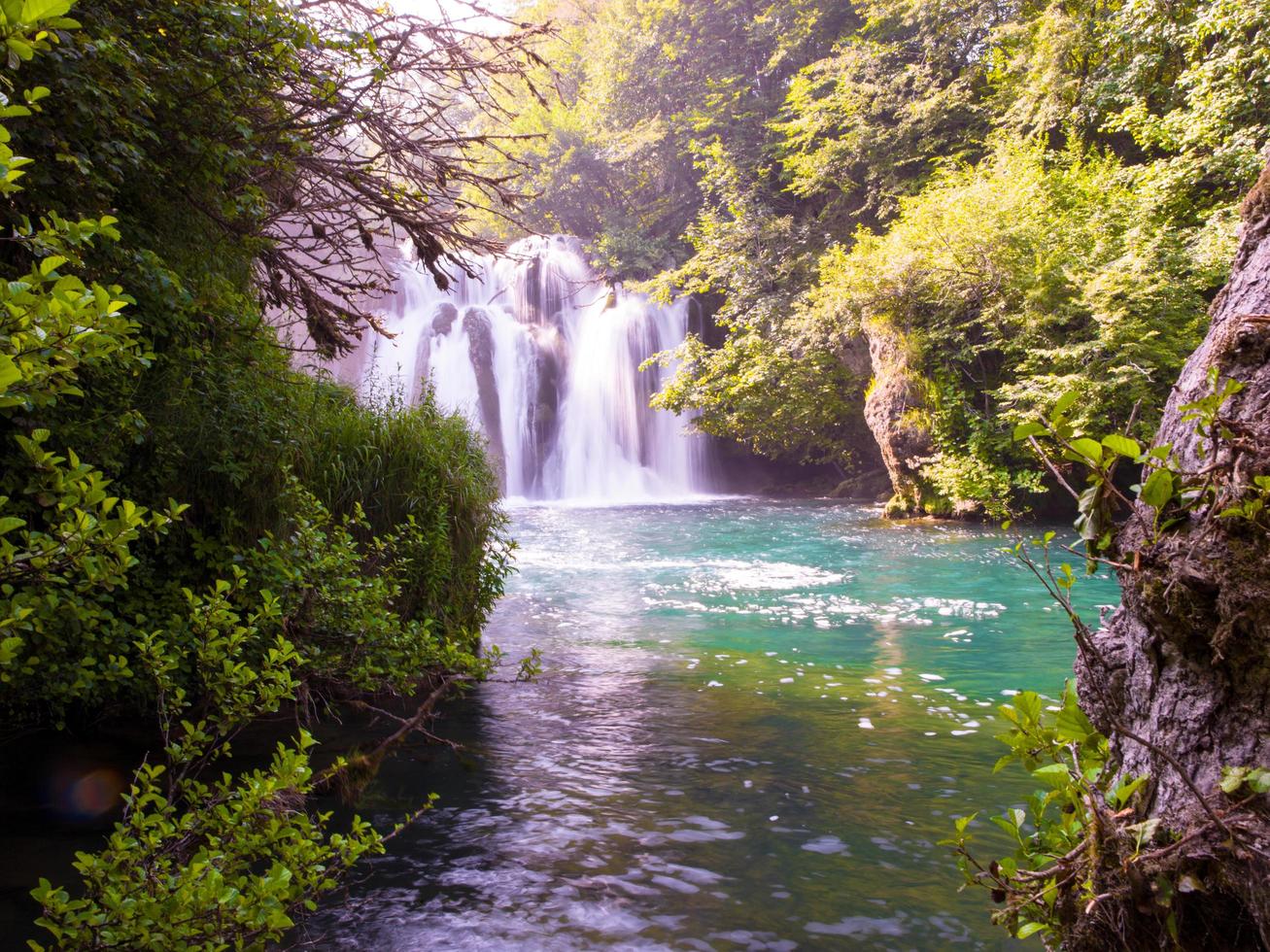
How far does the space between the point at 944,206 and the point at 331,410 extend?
15533 mm

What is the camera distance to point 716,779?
16.6 ft

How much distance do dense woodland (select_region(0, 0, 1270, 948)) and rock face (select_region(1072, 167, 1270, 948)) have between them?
1 cm

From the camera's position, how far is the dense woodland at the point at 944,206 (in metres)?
15.3

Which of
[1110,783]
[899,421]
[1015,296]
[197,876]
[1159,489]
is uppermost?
[1015,296]

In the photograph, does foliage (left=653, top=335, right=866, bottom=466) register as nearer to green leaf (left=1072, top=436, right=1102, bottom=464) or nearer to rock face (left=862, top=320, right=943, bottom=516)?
rock face (left=862, top=320, right=943, bottom=516)

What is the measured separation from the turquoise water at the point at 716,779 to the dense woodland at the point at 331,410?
56 centimetres

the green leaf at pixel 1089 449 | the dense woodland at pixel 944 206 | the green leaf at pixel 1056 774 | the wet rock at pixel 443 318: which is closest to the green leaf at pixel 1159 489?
the green leaf at pixel 1089 449

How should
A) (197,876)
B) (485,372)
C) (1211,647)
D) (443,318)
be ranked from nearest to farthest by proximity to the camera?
(1211,647)
(197,876)
(485,372)
(443,318)

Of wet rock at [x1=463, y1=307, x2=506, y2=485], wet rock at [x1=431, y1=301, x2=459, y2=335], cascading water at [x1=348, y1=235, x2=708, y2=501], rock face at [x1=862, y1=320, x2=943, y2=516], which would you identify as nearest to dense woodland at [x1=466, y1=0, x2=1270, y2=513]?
rock face at [x1=862, y1=320, x2=943, y2=516]

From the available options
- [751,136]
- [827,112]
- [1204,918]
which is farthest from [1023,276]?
[1204,918]

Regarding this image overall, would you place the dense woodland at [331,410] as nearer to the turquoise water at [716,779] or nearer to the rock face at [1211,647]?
the rock face at [1211,647]

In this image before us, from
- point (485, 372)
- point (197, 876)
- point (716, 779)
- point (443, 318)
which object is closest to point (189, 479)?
point (197, 876)

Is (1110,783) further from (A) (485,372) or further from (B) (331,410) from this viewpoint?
(A) (485,372)

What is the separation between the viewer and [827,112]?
2372cm
